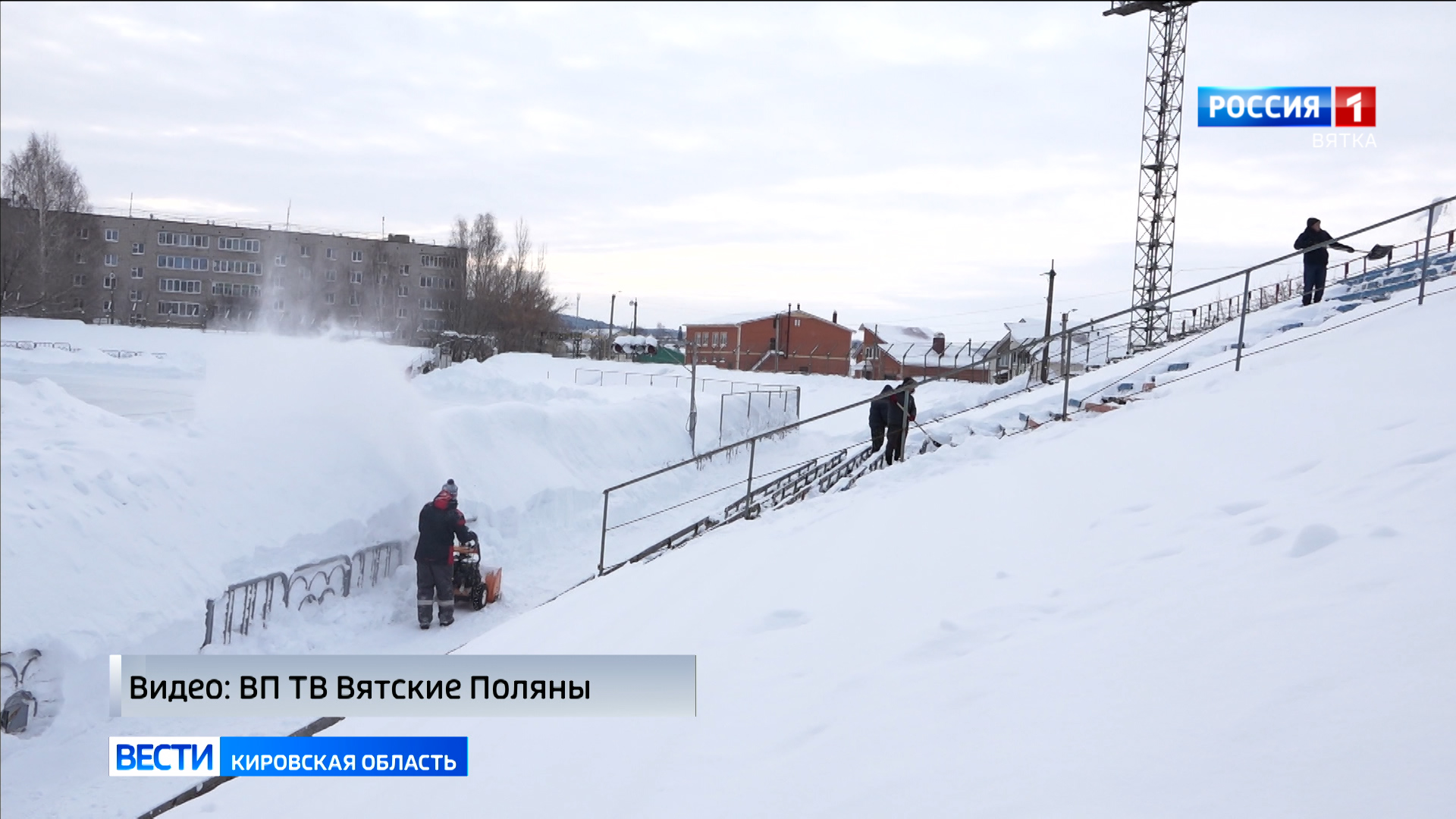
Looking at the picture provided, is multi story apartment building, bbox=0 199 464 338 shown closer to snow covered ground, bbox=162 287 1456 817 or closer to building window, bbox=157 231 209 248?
building window, bbox=157 231 209 248

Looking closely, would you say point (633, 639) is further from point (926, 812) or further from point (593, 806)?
point (926, 812)

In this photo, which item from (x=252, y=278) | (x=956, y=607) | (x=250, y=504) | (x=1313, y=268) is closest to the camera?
(x=956, y=607)

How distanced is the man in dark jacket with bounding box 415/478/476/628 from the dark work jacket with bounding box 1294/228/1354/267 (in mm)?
12619

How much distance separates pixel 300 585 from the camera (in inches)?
483

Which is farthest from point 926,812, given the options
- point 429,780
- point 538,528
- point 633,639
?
point 538,528

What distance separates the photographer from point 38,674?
343 inches

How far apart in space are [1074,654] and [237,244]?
222 feet

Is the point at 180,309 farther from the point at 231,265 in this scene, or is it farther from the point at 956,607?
the point at 956,607

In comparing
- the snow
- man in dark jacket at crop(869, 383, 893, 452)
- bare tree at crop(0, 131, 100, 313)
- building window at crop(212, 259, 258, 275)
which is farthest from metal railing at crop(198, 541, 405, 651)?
building window at crop(212, 259, 258, 275)

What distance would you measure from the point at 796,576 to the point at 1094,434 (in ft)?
14.3

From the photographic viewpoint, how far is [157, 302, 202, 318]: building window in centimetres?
5672

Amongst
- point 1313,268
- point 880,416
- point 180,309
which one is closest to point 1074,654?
point 880,416

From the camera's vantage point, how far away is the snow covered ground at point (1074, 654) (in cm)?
287

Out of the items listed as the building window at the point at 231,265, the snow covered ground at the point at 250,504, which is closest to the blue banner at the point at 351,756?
the snow covered ground at the point at 250,504
